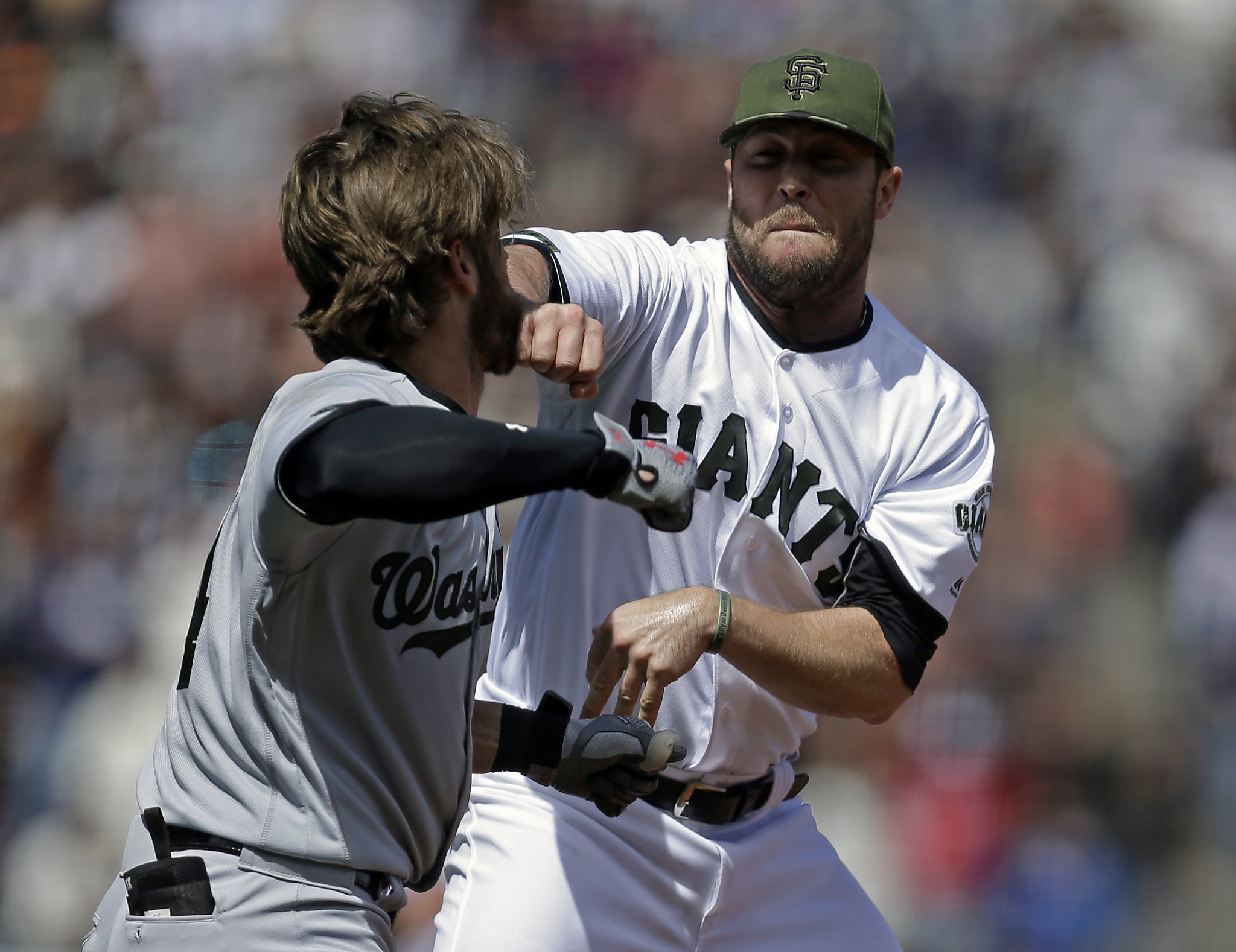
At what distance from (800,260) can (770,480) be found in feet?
1.58

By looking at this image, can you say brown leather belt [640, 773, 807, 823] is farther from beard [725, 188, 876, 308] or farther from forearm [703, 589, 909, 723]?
beard [725, 188, 876, 308]

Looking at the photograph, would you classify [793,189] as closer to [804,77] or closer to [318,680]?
[804,77]

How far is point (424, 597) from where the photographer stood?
1.78 meters

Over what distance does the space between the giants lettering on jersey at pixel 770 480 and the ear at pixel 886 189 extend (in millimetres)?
642

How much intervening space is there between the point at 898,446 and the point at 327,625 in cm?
158

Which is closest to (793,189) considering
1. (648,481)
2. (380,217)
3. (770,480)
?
(770,480)

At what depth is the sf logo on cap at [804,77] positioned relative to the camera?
9.19 feet

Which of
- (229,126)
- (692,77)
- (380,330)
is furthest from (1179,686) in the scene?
(229,126)

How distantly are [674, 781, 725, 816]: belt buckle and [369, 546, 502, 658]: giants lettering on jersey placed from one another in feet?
3.18

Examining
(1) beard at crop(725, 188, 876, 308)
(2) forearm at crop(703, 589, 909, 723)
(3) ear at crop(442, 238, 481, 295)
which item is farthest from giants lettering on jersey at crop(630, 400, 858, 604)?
(3) ear at crop(442, 238, 481, 295)

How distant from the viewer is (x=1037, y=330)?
4.56m

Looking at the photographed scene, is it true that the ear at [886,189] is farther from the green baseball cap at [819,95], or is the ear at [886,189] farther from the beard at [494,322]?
the beard at [494,322]

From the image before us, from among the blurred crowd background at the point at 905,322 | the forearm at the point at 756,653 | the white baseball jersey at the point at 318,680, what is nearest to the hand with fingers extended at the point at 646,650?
the forearm at the point at 756,653

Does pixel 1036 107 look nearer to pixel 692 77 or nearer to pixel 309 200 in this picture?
pixel 692 77
